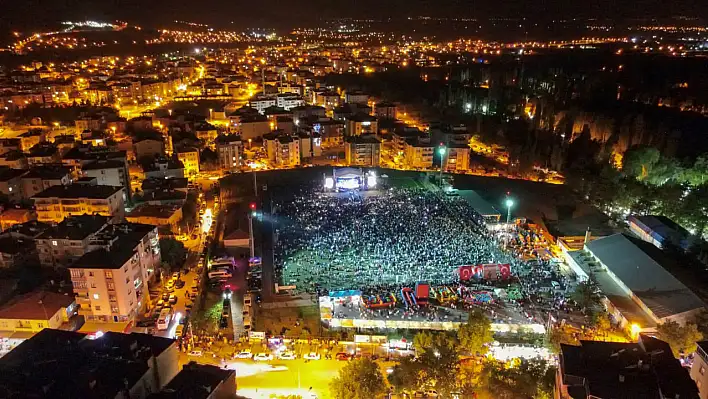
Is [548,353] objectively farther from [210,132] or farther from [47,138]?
[47,138]

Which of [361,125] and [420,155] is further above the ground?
[361,125]

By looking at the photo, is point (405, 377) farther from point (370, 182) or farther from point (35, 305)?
point (370, 182)

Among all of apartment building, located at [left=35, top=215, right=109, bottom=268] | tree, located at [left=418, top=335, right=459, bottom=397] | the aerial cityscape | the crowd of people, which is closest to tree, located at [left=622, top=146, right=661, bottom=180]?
the aerial cityscape

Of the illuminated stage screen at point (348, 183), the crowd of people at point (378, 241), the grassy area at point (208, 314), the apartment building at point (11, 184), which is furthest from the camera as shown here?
the illuminated stage screen at point (348, 183)

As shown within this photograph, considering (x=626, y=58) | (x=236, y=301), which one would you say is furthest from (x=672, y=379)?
(x=626, y=58)

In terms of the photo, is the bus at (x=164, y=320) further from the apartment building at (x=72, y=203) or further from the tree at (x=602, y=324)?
the tree at (x=602, y=324)

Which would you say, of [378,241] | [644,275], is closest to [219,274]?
[378,241]

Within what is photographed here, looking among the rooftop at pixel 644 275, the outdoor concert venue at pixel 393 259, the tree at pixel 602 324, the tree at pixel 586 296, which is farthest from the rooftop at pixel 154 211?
the rooftop at pixel 644 275
